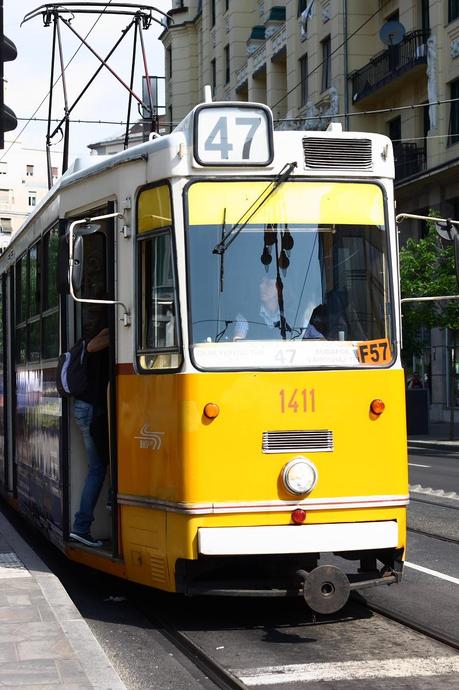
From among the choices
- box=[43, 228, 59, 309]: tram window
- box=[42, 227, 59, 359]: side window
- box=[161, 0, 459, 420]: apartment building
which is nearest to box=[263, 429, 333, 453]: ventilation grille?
box=[42, 227, 59, 359]: side window

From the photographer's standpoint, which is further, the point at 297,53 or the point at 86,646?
the point at 297,53

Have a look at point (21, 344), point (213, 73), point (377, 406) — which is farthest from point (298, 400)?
point (213, 73)

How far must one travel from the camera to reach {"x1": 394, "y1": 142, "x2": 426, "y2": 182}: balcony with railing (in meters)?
34.9

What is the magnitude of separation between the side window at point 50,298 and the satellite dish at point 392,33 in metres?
28.2

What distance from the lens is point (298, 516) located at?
7.13m

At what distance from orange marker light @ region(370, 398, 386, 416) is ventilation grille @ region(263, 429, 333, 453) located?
0.33 metres

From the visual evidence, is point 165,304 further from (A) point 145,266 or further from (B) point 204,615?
(B) point 204,615

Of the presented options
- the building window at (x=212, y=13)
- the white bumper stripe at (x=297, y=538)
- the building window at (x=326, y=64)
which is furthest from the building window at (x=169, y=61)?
the white bumper stripe at (x=297, y=538)

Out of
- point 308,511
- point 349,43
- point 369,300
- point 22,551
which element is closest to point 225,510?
point 308,511

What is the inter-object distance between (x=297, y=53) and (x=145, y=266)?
37.5 metres

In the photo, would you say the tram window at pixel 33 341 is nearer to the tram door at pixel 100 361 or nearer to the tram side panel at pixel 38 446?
the tram side panel at pixel 38 446

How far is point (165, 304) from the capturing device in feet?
24.5

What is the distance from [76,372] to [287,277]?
182 cm

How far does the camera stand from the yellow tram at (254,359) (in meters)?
7.13
